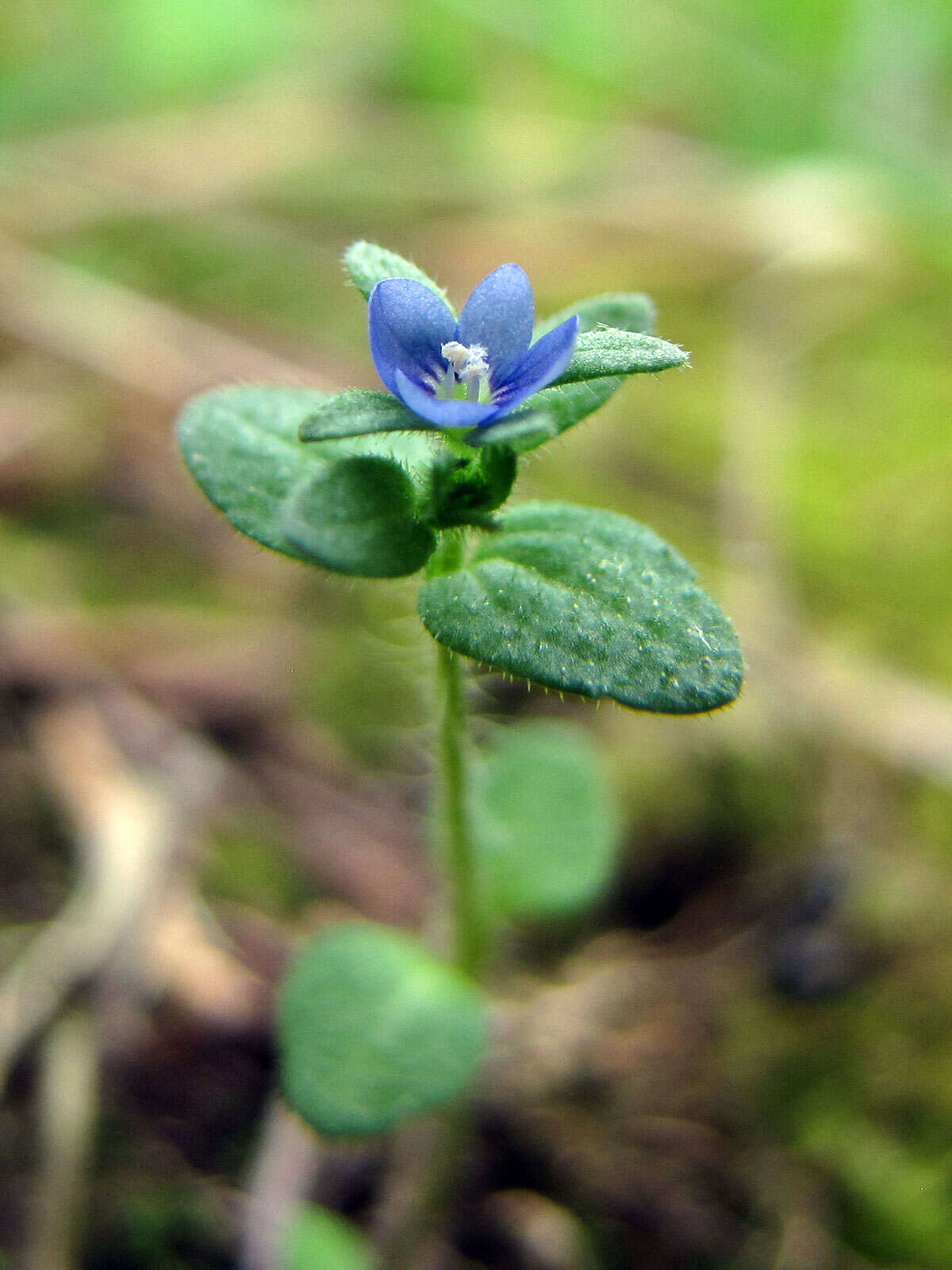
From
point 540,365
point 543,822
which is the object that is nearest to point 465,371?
point 540,365

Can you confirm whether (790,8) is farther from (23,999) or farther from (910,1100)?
(23,999)

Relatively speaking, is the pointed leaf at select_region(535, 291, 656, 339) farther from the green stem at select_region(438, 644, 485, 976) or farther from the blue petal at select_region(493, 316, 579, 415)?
the green stem at select_region(438, 644, 485, 976)

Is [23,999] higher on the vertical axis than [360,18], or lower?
lower

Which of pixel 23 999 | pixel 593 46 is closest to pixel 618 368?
pixel 23 999

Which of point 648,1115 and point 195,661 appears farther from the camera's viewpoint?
point 195,661

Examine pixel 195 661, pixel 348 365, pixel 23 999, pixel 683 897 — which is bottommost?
pixel 23 999

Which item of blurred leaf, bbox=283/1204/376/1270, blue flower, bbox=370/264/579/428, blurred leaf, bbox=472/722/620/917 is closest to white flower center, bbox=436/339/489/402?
blue flower, bbox=370/264/579/428

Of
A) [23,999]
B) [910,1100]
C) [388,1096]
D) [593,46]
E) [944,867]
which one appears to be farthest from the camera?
[593,46]

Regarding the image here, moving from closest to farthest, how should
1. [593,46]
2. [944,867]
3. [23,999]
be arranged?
[23,999] < [944,867] < [593,46]
